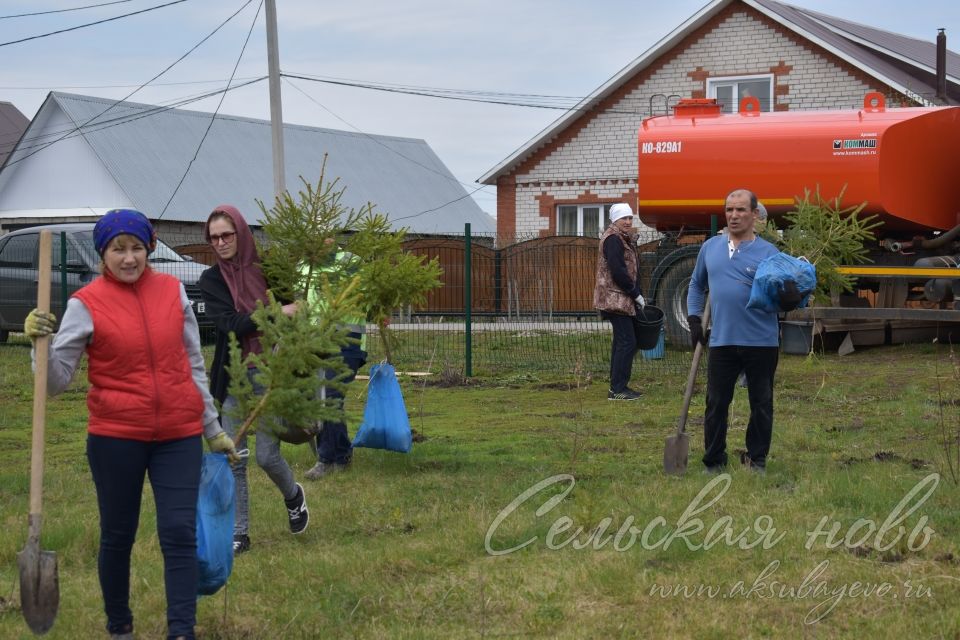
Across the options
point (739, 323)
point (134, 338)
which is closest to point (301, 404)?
point (134, 338)

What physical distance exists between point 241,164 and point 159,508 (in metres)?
33.8

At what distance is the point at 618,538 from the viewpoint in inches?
244

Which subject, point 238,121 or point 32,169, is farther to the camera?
point 238,121

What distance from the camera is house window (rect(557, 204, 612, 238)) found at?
28.7 metres

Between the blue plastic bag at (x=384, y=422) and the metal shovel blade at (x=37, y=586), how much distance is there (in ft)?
11.6

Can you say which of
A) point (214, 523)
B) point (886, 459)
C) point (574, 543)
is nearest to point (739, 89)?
point (886, 459)

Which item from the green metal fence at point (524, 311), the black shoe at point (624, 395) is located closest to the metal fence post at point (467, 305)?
the green metal fence at point (524, 311)

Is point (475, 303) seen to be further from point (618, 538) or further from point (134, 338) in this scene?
point (134, 338)

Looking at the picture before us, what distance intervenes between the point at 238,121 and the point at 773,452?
3321cm

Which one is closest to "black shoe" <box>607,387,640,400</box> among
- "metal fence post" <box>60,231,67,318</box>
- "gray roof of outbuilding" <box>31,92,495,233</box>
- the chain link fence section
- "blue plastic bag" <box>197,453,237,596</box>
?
the chain link fence section

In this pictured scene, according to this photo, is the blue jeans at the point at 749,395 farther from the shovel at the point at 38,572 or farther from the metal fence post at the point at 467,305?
the metal fence post at the point at 467,305

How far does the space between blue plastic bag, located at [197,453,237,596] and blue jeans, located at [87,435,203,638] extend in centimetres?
27

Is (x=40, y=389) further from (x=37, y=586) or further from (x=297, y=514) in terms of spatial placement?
(x=297, y=514)

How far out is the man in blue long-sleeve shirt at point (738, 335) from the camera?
25.1ft
